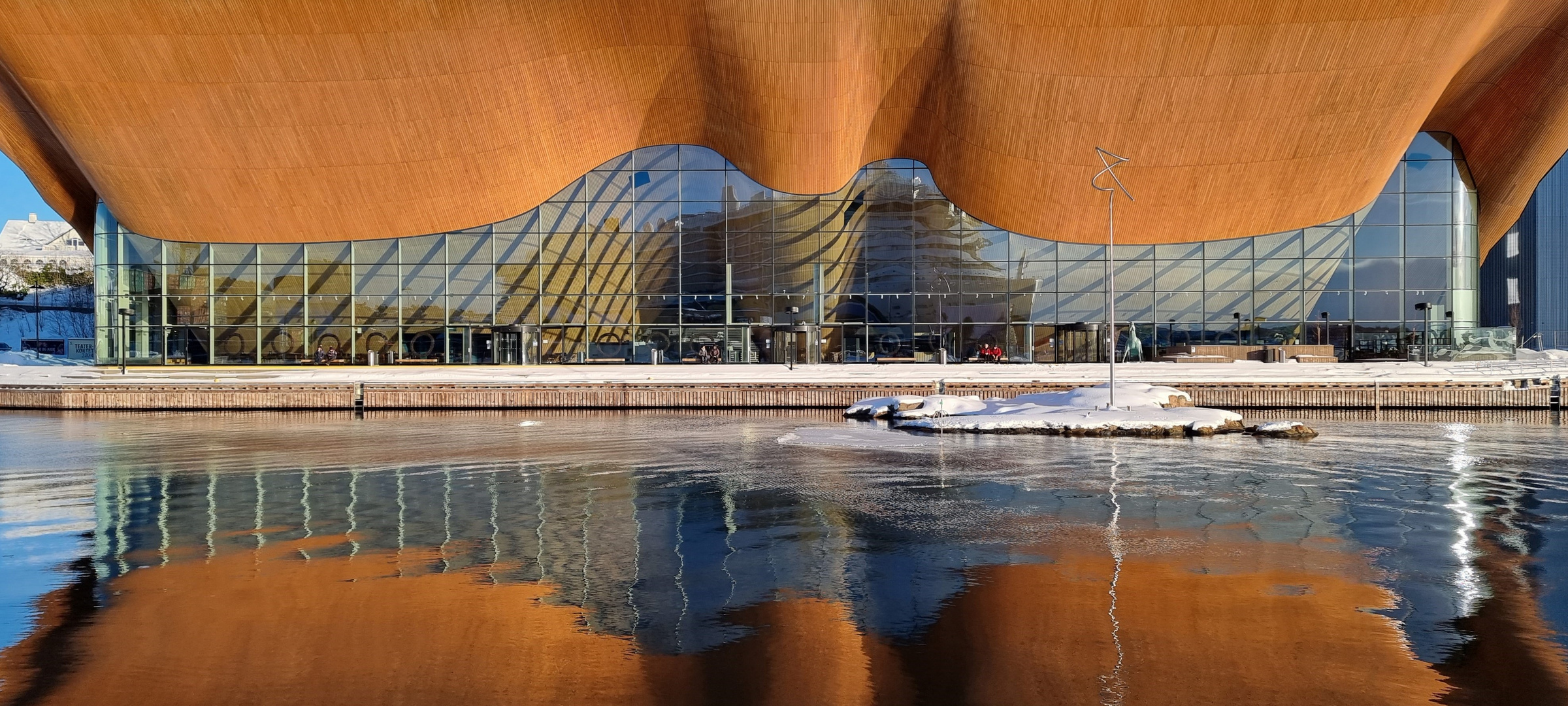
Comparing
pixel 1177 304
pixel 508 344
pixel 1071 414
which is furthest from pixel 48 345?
pixel 1071 414

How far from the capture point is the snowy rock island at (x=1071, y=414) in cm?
2184

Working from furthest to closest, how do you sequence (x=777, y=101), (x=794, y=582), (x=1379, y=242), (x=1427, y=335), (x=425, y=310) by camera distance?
(x=425, y=310)
(x=1379, y=242)
(x=1427, y=335)
(x=777, y=101)
(x=794, y=582)

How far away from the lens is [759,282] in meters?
47.4

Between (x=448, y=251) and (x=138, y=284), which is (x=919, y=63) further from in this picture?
(x=138, y=284)

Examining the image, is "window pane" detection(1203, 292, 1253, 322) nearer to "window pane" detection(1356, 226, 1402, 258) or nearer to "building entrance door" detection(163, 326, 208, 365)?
"window pane" detection(1356, 226, 1402, 258)

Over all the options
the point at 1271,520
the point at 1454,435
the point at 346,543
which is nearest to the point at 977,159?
the point at 1454,435

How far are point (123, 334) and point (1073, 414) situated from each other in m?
38.0

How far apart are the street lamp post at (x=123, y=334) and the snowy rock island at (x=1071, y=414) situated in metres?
31.5

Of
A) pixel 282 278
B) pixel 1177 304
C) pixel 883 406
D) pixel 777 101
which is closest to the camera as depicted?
pixel 883 406

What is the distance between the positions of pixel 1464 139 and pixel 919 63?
24.3 meters

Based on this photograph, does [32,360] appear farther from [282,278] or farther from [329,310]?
[329,310]

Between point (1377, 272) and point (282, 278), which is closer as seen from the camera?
point (1377, 272)

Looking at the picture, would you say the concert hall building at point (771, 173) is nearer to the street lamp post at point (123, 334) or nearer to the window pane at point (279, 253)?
the window pane at point (279, 253)

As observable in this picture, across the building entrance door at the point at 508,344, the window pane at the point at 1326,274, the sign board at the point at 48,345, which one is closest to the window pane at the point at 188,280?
the building entrance door at the point at 508,344
